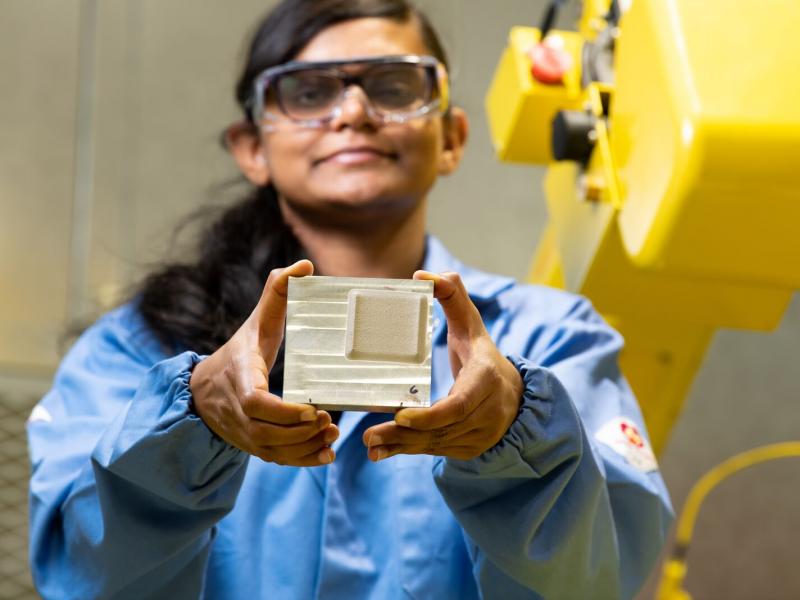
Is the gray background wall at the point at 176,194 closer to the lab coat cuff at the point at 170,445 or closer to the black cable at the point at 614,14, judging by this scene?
the black cable at the point at 614,14

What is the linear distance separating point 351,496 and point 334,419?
0.10 meters

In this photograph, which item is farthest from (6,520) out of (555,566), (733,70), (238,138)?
(733,70)

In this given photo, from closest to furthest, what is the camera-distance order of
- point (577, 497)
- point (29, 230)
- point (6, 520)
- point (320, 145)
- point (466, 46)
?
1. point (577, 497)
2. point (320, 145)
3. point (6, 520)
4. point (29, 230)
5. point (466, 46)

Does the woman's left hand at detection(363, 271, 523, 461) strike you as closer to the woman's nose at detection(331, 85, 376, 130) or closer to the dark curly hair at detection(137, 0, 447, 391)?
the dark curly hair at detection(137, 0, 447, 391)

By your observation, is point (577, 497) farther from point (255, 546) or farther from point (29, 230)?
point (29, 230)

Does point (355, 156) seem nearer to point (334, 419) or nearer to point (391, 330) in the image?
point (334, 419)

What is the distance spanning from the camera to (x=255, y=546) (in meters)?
1.17

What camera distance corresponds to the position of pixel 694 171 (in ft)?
3.19

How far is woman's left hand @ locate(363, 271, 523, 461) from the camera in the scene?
29.7 inches

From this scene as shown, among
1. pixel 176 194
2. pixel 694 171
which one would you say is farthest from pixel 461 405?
pixel 176 194

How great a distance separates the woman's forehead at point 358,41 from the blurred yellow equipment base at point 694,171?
0.28 metres

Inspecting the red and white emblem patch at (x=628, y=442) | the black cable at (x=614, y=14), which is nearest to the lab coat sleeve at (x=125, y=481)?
the red and white emblem patch at (x=628, y=442)

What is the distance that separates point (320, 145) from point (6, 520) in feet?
3.05

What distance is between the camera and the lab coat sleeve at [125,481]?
0.90 m
